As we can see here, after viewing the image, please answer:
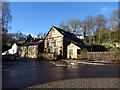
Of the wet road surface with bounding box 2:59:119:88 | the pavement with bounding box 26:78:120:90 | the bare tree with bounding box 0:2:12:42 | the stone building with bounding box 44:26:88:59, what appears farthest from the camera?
the stone building with bounding box 44:26:88:59

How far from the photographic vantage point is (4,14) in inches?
750

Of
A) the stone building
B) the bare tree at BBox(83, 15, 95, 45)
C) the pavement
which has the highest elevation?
the bare tree at BBox(83, 15, 95, 45)

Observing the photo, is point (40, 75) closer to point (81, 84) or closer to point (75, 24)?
point (81, 84)

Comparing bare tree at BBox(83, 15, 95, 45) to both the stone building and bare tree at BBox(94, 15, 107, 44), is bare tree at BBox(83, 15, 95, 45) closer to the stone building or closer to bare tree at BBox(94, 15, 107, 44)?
bare tree at BBox(94, 15, 107, 44)

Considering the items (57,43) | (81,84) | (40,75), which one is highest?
(57,43)

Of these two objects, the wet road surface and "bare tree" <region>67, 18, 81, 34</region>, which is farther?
"bare tree" <region>67, 18, 81, 34</region>

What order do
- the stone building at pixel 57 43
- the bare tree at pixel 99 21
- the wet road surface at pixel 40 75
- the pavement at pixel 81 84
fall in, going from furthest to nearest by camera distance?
the bare tree at pixel 99 21, the stone building at pixel 57 43, the wet road surface at pixel 40 75, the pavement at pixel 81 84

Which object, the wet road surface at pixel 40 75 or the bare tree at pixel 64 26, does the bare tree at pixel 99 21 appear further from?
the wet road surface at pixel 40 75

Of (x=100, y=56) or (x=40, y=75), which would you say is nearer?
(x=40, y=75)

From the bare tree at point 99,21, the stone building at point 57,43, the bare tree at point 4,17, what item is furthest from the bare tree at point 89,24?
the bare tree at point 4,17

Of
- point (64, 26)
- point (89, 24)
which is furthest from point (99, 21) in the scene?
point (64, 26)

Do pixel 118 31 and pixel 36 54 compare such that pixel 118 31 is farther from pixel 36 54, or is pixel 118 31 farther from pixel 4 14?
pixel 4 14

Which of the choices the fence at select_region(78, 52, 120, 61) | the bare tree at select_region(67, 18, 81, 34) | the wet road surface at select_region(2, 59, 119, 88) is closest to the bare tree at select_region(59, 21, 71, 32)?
the bare tree at select_region(67, 18, 81, 34)

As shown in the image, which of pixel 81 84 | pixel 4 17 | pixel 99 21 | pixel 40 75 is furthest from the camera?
pixel 99 21
